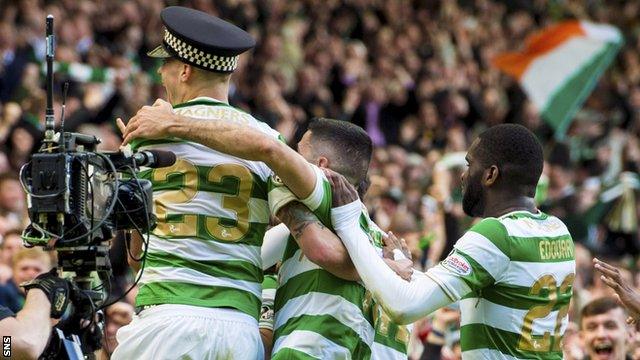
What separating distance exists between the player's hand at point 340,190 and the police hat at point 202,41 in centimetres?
66

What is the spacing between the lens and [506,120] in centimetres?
2225

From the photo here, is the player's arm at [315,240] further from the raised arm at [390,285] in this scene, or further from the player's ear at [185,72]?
the player's ear at [185,72]

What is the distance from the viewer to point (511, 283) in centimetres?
584

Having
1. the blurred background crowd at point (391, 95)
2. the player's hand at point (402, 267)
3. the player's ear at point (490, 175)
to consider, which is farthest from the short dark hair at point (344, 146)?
the blurred background crowd at point (391, 95)

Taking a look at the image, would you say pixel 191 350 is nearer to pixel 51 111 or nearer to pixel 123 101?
pixel 51 111

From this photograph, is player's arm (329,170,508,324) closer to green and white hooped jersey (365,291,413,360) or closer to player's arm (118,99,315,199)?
player's arm (118,99,315,199)

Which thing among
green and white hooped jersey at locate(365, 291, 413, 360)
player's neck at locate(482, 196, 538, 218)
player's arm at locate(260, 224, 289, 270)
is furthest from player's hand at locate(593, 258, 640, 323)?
player's arm at locate(260, 224, 289, 270)

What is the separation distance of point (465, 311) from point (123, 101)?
9.31 meters

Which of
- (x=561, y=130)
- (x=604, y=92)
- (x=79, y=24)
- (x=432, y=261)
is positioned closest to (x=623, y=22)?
(x=604, y=92)

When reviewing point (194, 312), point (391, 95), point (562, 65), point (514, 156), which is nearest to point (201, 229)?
point (194, 312)

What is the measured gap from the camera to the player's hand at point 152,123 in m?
5.64

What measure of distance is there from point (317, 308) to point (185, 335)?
607mm

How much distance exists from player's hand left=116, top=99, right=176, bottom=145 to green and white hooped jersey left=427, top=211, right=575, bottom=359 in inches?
50.3

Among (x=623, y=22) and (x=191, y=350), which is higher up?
(x=191, y=350)
